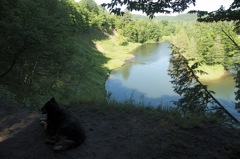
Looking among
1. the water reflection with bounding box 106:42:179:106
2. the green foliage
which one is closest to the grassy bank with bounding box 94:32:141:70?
the water reflection with bounding box 106:42:179:106

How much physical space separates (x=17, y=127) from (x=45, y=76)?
15.4 metres

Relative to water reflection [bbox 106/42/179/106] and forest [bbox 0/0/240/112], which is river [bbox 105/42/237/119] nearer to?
water reflection [bbox 106/42/179/106]

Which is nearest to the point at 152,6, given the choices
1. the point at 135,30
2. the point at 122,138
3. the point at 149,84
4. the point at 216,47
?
the point at 122,138

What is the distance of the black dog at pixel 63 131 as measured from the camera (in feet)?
17.7

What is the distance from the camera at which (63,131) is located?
215 inches

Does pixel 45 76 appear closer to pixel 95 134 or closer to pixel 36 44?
pixel 36 44

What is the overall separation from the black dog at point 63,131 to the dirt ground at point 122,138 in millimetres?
144

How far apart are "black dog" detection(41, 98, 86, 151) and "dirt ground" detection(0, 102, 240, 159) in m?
0.14

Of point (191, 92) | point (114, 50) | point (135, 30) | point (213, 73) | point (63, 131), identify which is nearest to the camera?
point (63, 131)

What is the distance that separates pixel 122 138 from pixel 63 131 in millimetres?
1440

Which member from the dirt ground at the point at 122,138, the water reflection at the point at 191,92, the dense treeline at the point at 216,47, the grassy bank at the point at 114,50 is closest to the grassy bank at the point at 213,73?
the dense treeline at the point at 216,47

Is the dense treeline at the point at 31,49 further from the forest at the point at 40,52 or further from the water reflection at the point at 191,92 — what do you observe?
the water reflection at the point at 191,92

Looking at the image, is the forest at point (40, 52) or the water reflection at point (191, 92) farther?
the water reflection at point (191, 92)

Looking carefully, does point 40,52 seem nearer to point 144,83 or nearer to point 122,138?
point 122,138
